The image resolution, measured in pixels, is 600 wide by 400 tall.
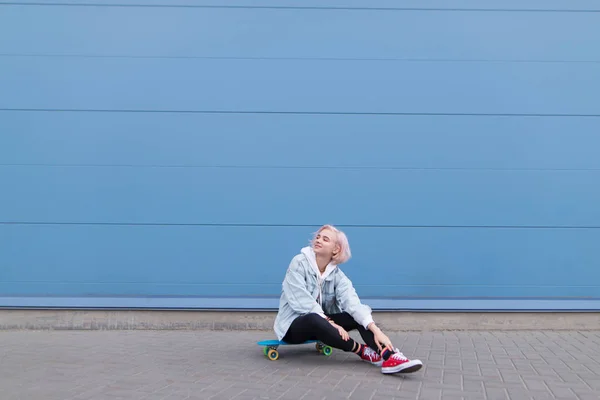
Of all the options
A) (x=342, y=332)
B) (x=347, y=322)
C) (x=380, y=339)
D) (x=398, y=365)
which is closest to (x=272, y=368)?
(x=342, y=332)

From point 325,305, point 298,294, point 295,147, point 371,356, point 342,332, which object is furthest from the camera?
point 295,147

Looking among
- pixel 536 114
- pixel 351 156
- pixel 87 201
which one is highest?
pixel 536 114

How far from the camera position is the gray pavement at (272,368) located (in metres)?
4.28

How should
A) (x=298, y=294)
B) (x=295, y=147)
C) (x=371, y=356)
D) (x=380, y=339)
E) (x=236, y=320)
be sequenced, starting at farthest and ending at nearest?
(x=295, y=147) → (x=236, y=320) → (x=298, y=294) → (x=371, y=356) → (x=380, y=339)

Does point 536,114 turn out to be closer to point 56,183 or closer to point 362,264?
point 362,264

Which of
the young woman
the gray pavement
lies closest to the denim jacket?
the young woman

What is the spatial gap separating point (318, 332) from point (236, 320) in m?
2.12

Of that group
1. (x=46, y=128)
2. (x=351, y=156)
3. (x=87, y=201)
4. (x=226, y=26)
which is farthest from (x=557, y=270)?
(x=46, y=128)

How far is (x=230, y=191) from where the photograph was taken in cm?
712

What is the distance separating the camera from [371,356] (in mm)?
5121

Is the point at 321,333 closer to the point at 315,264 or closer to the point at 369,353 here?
the point at 369,353

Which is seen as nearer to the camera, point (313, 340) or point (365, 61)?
point (313, 340)

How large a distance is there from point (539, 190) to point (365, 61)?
2118mm

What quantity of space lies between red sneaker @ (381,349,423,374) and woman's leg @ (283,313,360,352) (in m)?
0.35
